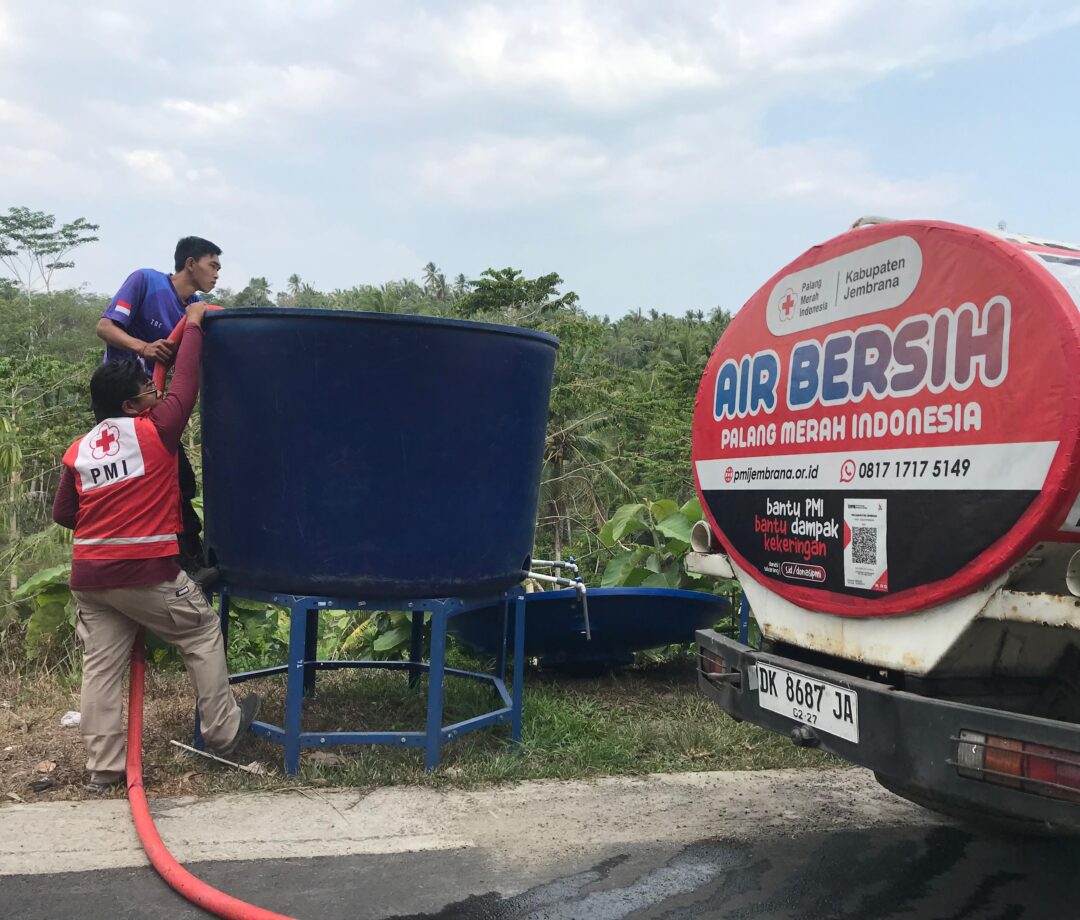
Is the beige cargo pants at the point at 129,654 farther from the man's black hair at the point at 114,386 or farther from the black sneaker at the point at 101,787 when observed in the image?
the man's black hair at the point at 114,386

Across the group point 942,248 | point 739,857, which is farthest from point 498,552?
point 942,248

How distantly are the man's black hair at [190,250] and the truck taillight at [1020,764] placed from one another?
358 cm

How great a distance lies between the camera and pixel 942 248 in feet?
9.11

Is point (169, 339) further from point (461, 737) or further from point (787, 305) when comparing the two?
point (787, 305)

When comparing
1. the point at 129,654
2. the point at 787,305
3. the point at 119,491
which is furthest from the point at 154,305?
the point at 787,305

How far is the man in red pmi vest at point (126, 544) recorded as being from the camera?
3.88 meters

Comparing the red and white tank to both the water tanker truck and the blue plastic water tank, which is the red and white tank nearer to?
the water tanker truck

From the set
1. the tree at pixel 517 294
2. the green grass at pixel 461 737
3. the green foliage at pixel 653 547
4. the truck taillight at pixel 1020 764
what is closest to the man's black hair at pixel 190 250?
the green grass at pixel 461 737

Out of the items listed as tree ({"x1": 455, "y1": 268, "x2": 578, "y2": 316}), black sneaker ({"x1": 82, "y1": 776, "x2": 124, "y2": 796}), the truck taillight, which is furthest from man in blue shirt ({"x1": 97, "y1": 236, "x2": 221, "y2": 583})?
tree ({"x1": 455, "y1": 268, "x2": 578, "y2": 316})

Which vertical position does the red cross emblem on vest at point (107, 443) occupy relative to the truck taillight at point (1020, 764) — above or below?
above

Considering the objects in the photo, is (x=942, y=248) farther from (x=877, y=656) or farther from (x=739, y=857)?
(x=739, y=857)

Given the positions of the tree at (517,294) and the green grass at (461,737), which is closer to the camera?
the green grass at (461,737)

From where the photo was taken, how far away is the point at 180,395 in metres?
3.98

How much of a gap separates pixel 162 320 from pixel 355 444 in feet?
3.72
